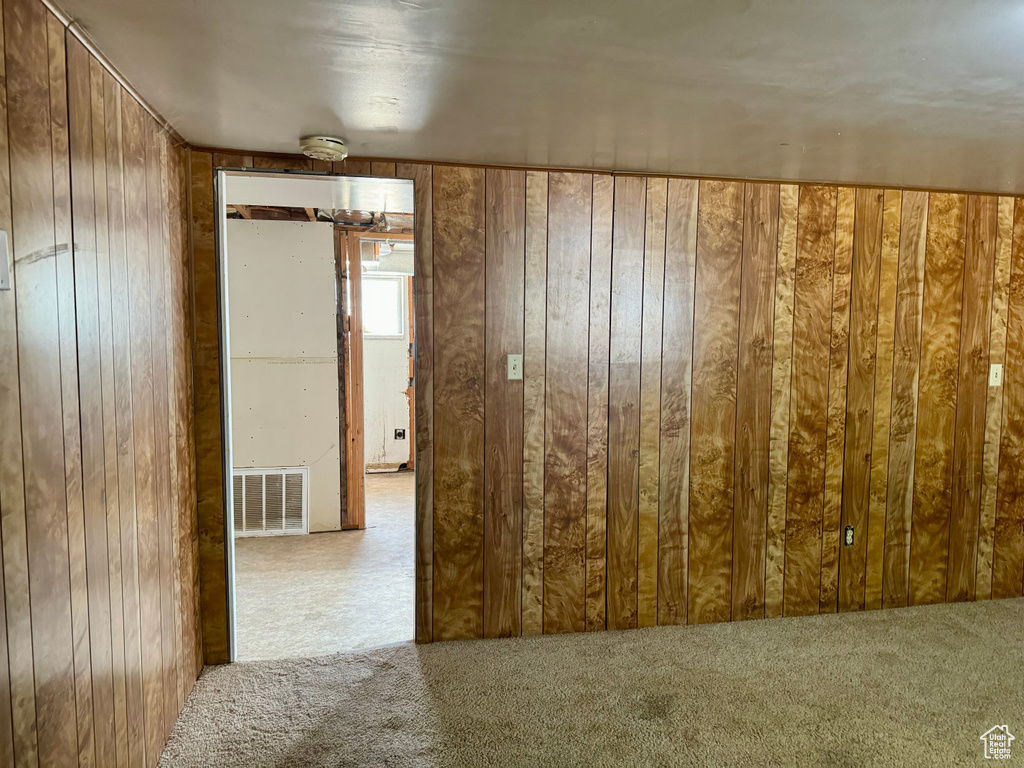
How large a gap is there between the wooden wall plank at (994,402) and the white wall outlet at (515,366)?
2276mm

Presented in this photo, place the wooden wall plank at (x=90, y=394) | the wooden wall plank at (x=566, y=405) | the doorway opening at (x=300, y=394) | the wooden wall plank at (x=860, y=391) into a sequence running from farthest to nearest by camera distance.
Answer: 1. the doorway opening at (x=300, y=394)
2. the wooden wall plank at (x=860, y=391)
3. the wooden wall plank at (x=566, y=405)
4. the wooden wall plank at (x=90, y=394)

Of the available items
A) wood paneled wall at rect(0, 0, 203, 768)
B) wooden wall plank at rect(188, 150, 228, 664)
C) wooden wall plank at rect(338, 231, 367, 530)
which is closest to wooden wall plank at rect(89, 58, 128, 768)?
wood paneled wall at rect(0, 0, 203, 768)

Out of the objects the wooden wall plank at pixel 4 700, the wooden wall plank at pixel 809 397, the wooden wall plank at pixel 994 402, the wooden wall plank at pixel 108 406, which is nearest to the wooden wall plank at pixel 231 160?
the wooden wall plank at pixel 108 406

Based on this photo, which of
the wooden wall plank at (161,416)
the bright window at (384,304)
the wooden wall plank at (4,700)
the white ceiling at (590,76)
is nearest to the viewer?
the wooden wall plank at (4,700)

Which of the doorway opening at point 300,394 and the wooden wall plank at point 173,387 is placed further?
the doorway opening at point 300,394

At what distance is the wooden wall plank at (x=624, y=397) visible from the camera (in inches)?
98.9

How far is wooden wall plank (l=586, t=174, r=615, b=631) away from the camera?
2492mm

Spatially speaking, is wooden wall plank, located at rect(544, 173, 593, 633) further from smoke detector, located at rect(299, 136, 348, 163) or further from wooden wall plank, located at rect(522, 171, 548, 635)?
smoke detector, located at rect(299, 136, 348, 163)

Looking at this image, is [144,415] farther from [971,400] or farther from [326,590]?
[971,400]

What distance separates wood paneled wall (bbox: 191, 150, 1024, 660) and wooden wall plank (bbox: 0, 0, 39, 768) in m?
1.19

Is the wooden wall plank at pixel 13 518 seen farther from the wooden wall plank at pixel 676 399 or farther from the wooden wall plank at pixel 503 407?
the wooden wall plank at pixel 676 399

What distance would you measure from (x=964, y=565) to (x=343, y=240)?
13.2 ft

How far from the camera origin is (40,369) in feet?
3.91

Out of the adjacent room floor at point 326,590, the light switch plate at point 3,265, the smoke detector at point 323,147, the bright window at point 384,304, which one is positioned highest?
the smoke detector at point 323,147
